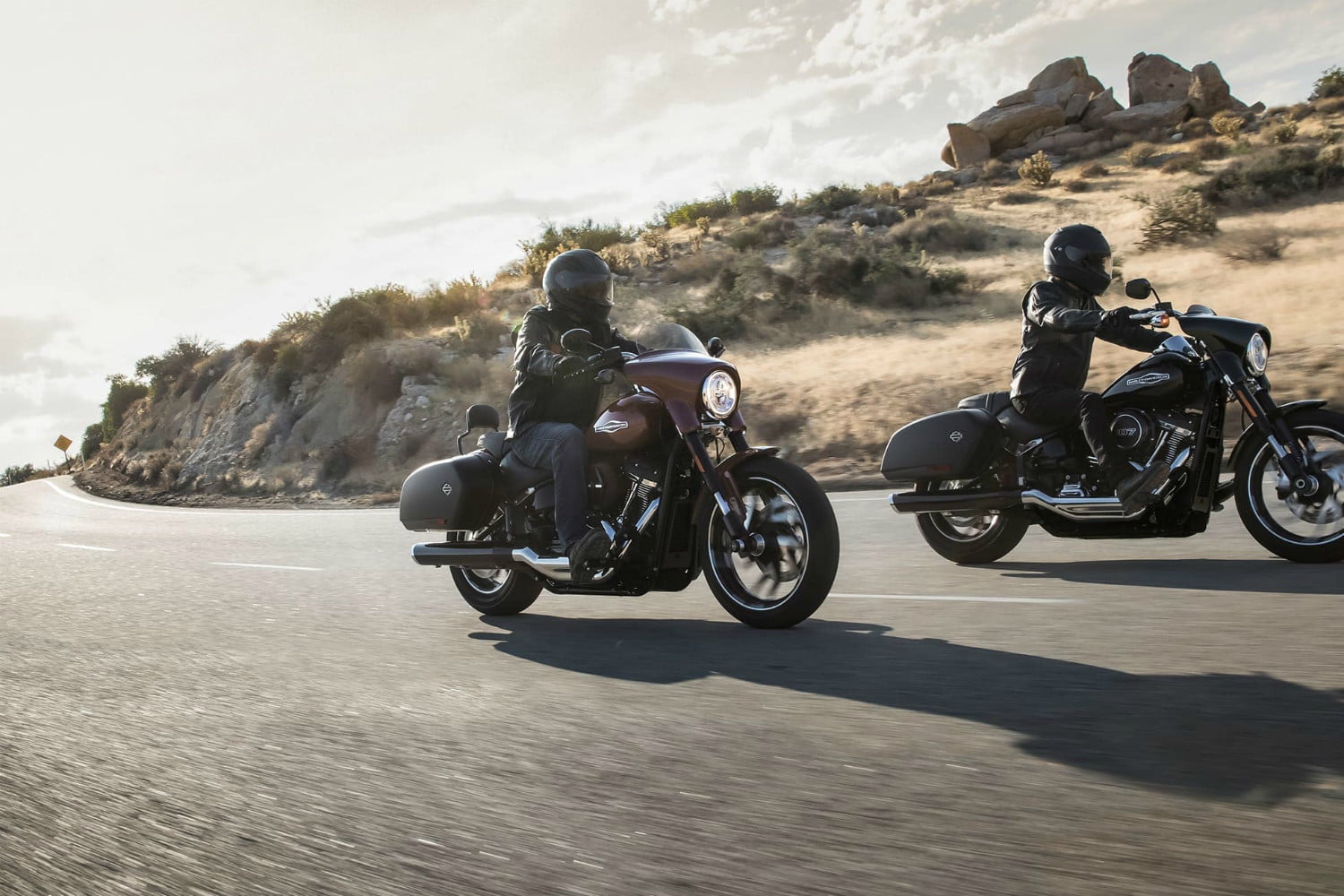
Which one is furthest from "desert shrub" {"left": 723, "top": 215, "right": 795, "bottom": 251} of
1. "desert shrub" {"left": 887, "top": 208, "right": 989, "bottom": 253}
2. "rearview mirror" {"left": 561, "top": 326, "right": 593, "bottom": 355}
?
"rearview mirror" {"left": 561, "top": 326, "right": 593, "bottom": 355}

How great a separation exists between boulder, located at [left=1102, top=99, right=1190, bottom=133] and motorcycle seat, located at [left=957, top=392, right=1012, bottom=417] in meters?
54.4

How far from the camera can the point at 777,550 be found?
5523 millimetres

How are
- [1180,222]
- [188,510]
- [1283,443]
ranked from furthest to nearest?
[1180,222], [188,510], [1283,443]

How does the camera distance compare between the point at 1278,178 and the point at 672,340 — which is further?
the point at 1278,178

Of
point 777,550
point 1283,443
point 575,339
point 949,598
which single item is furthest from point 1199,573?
point 575,339

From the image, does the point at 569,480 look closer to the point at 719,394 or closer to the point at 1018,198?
the point at 719,394

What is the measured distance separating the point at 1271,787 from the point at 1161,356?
449 cm

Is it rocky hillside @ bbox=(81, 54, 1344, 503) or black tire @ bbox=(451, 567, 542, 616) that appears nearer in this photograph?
black tire @ bbox=(451, 567, 542, 616)

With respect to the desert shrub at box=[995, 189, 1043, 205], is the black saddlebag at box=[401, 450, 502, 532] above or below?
below

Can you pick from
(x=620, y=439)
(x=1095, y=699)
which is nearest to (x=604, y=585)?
(x=620, y=439)

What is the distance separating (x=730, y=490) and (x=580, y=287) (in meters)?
1.55

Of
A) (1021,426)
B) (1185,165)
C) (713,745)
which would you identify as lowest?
(713,745)

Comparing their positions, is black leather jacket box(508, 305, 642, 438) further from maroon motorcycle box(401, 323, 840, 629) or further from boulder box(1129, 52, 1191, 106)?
boulder box(1129, 52, 1191, 106)

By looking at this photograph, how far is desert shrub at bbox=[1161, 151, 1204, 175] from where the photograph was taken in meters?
42.8
